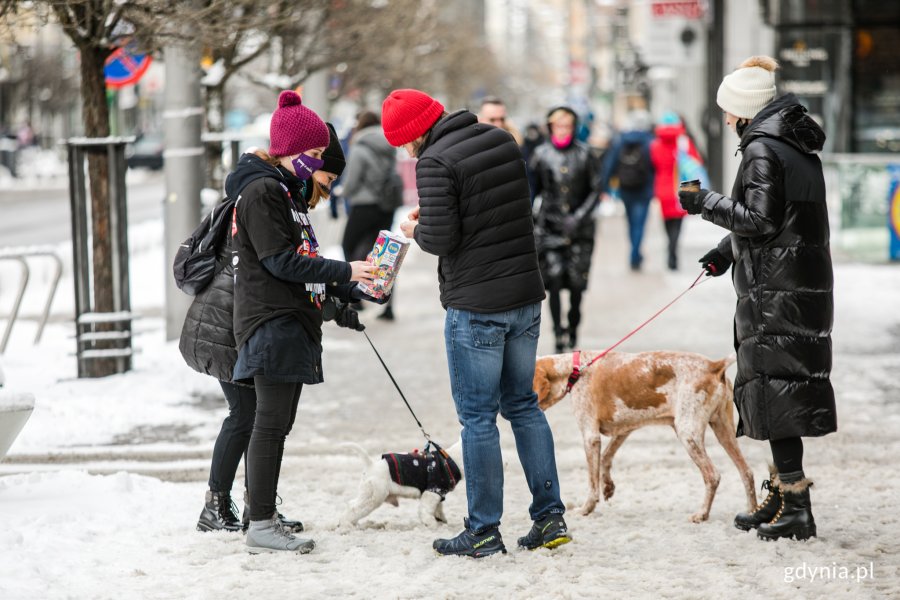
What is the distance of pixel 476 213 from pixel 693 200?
0.98 m

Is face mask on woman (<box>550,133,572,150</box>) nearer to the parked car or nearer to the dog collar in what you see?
the dog collar

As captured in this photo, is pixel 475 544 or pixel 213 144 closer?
pixel 475 544

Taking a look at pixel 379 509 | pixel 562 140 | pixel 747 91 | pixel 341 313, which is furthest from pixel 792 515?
pixel 562 140

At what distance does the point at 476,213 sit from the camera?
5.06 meters

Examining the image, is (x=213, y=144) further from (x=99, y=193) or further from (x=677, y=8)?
A: (x=677, y=8)

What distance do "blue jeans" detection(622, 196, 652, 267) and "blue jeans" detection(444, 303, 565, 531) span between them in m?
11.4

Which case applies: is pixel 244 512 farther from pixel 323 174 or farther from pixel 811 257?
pixel 811 257

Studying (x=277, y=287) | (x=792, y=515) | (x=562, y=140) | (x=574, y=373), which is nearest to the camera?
(x=277, y=287)

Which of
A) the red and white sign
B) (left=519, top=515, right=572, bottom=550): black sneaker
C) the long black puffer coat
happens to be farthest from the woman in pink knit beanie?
the red and white sign

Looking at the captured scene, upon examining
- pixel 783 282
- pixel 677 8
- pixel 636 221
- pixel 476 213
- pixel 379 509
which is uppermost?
pixel 677 8

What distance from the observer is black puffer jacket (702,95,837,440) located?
17.4ft

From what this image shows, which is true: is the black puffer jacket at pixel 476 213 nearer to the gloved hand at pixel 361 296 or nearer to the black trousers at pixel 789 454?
the gloved hand at pixel 361 296

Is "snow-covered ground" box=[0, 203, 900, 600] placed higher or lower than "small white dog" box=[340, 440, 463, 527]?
lower

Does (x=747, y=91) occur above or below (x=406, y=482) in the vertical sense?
above
